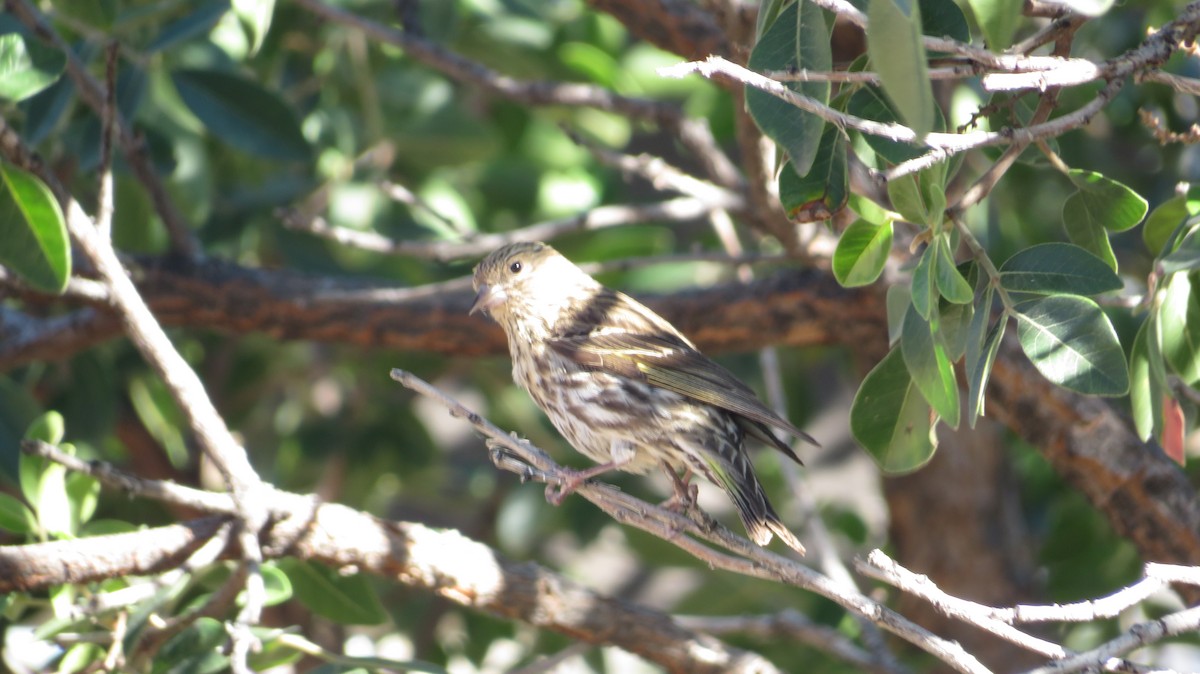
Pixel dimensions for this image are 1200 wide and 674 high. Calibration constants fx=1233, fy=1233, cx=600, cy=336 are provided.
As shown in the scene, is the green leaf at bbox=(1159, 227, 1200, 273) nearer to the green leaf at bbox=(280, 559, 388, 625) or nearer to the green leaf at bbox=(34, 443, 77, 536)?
the green leaf at bbox=(280, 559, 388, 625)

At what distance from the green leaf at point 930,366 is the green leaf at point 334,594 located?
4.73 feet

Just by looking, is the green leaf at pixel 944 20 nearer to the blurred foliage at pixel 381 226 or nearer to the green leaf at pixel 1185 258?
the green leaf at pixel 1185 258

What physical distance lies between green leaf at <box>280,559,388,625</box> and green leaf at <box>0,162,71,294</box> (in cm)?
85

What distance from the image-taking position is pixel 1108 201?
206 cm

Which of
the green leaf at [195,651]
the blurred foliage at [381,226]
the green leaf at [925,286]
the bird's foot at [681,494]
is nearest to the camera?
the green leaf at [925,286]

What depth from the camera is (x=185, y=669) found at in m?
2.34

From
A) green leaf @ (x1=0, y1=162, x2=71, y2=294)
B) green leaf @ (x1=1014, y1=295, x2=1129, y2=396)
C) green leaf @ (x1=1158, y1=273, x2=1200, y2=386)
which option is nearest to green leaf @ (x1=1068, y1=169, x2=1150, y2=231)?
green leaf @ (x1=1158, y1=273, x2=1200, y2=386)

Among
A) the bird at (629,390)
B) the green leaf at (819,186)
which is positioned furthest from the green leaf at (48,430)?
the green leaf at (819,186)

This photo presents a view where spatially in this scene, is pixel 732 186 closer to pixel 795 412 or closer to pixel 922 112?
pixel 795 412

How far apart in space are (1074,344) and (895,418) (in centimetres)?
36

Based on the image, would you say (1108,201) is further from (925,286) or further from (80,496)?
(80,496)

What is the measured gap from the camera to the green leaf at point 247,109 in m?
3.25

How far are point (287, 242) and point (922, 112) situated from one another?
290 centimetres

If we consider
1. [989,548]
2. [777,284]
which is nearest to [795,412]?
[989,548]
